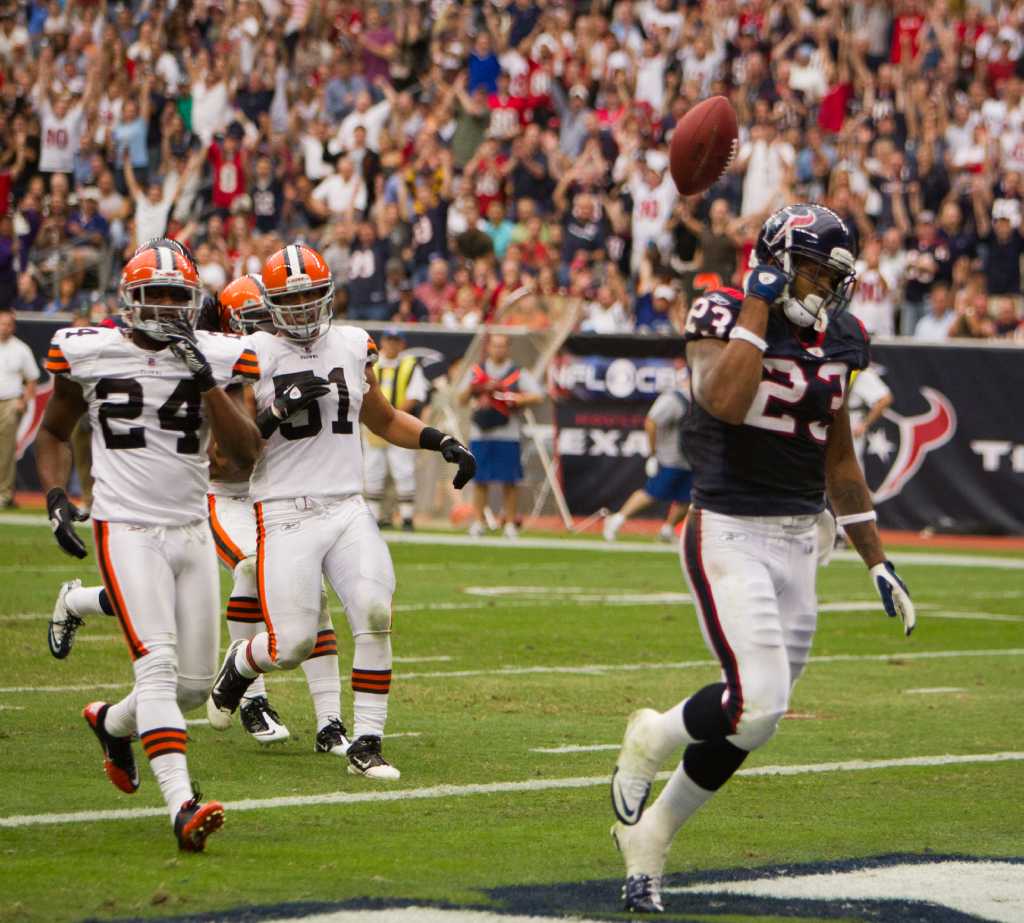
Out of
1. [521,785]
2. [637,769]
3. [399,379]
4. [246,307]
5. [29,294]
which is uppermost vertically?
[246,307]

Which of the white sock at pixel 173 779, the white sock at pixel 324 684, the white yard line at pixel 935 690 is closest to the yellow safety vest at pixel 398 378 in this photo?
the white yard line at pixel 935 690

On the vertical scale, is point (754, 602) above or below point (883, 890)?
above

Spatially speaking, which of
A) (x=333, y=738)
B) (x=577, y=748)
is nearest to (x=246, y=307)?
(x=333, y=738)

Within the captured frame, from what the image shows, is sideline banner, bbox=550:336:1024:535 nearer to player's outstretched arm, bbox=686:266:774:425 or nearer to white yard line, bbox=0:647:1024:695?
white yard line, bbox=0:647:1024:695

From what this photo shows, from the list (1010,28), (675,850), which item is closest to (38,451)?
(675,850)

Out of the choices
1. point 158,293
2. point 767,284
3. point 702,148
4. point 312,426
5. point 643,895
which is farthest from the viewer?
point 702,148

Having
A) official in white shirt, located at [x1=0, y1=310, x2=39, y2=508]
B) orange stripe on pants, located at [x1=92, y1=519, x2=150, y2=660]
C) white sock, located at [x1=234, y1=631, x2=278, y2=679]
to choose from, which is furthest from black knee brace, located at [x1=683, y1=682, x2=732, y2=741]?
official in white shirt, located at [x1=0, y1=310, x2=39, y2=508]

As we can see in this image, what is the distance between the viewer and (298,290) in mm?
7098

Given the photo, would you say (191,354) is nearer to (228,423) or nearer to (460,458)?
(228,423)

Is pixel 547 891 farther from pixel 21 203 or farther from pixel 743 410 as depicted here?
pixel 21 203

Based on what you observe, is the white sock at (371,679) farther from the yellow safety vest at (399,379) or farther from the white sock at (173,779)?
the yellow safety vest at (399,379)

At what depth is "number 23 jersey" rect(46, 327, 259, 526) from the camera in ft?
19.6

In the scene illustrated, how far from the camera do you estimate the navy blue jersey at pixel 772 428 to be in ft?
17.1

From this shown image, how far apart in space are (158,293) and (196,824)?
1.64 metres
